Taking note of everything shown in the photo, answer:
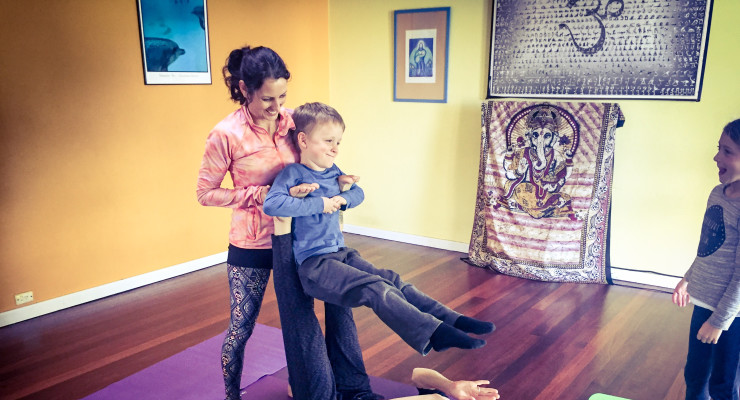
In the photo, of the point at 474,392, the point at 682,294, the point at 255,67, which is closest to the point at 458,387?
the point at 474,392

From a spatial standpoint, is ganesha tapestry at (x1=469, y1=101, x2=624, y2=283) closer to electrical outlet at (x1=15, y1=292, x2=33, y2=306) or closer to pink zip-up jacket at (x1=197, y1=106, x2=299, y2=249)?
pink zip-up jacket at (x1=197, y1=106, x2=299, y2=249)

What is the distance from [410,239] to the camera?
484cm

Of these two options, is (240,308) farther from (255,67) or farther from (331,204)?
(255,67)

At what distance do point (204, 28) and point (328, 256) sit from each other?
2541 mm

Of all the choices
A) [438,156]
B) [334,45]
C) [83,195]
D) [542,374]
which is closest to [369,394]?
[542,374]

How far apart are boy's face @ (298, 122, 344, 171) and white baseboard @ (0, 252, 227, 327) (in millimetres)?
2210

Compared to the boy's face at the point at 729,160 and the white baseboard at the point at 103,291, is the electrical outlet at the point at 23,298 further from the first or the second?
the boy's face at the point at 729,160

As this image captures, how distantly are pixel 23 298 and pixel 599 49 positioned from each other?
3.93 m

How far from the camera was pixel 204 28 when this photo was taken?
3.82 m

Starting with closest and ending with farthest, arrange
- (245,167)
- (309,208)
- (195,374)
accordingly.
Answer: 1. (309,208)
2. (245,167)
3. (195,374)

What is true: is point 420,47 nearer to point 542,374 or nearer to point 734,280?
point 542,374

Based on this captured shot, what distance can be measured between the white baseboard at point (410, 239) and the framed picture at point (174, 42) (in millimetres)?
1984

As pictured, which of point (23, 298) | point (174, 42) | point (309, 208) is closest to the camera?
point (309, 208)

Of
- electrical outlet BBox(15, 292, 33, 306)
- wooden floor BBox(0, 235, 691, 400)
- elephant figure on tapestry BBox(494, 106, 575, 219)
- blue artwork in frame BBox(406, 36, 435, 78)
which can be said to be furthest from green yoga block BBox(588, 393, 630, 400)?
electrical outlet BBox(15, 292, 33, 306)
